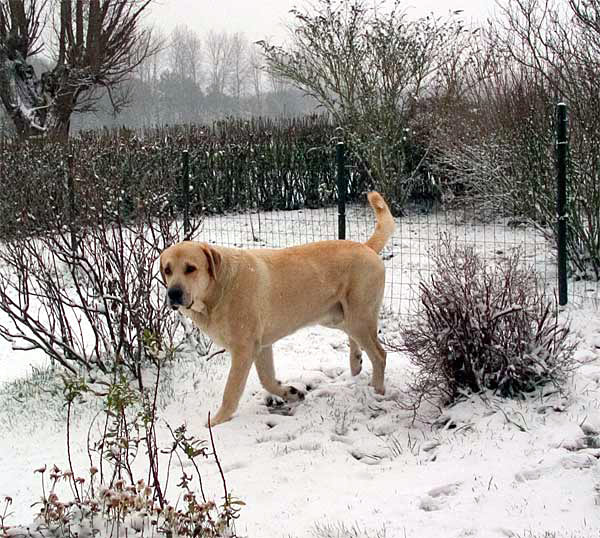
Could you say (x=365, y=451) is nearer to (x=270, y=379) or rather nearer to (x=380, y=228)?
(x=270, y=379)

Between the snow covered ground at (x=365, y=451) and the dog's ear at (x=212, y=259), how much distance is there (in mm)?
1076

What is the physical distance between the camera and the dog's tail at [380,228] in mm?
5648

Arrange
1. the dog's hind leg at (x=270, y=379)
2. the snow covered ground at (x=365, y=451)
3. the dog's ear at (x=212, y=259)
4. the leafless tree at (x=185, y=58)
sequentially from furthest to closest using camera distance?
the leafless tree at (x=185, y=58) → the dog's hind leg at (x=270, y=379) → the dog's ear at (x=212, y=259) → the snow covered ground at (x=365, y=451)

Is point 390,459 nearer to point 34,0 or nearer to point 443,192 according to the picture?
point 443,192

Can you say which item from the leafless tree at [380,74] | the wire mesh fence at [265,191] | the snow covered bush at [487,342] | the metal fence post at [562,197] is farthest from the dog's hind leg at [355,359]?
the leafless tree at [380,74]

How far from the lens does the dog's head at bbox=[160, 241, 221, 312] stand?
179 inches

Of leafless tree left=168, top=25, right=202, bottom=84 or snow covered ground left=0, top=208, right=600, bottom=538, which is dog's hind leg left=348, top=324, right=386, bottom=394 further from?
leafless tree left=168, top=25, right=202, bottom=84

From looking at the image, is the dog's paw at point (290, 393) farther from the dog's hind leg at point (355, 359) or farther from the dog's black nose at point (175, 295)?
the dog's black nose at point (175, 295)

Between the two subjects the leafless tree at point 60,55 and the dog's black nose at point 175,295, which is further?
the leafless tree at point 60,55

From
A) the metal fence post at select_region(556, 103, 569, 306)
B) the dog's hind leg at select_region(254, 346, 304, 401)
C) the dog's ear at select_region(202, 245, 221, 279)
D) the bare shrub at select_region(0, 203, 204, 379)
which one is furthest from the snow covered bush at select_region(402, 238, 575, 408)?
the metal fence post at select_region(556, 103, 569, 306)

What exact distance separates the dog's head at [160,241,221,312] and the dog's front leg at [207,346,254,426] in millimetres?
443

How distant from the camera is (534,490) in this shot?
3.51 meters

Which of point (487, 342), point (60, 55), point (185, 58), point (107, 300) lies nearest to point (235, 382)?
point (107, 300)

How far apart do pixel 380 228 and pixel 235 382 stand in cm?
175
